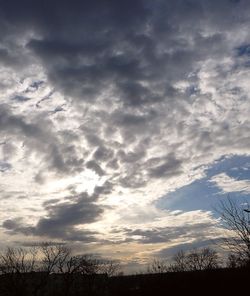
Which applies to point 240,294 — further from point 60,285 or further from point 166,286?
point 60,285

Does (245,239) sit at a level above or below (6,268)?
below

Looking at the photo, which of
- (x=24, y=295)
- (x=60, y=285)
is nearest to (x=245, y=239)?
(x=24, y=295)

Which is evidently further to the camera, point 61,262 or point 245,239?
point 61,262

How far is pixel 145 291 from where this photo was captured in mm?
50406

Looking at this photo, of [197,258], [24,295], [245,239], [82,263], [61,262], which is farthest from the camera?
[197,258]

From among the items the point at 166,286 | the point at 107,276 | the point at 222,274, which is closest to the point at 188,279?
the point at 166,286

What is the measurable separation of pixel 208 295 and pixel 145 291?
38.7 ft

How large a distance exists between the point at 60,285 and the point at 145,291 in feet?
146

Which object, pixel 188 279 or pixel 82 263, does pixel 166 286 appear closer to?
pixel 188 279

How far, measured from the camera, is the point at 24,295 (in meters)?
67.4

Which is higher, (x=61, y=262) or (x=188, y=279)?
(x=61, y=262)

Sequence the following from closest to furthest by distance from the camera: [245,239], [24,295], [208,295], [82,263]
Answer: [245,239] → [208,295] → [24,295] → [82,263]

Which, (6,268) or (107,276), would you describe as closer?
(6,268)

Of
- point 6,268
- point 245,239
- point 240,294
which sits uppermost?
point 6,268
